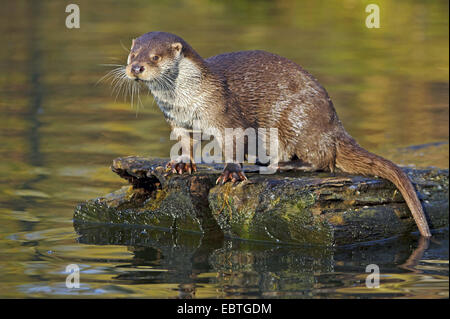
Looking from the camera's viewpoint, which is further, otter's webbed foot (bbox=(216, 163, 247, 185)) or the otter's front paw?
the otter's front paw

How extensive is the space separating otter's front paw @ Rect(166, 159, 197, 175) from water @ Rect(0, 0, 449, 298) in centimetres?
45

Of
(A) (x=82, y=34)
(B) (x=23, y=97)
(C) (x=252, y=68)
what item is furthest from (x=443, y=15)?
(C) (x=252, y=68)

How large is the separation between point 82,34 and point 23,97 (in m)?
6.34

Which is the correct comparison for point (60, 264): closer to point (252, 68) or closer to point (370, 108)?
point (252, 68)

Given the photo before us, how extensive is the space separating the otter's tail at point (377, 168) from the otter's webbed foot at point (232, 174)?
0.71 m

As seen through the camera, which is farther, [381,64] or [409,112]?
[381,64]

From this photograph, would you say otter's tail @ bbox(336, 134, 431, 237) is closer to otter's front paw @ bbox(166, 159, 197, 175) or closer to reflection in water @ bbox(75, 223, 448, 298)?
reflection in water @ bbox(75, 223, 448, 298)

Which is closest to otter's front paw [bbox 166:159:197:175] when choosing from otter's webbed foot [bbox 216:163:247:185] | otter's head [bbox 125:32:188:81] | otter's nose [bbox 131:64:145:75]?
otter's webbed foot [bbox 216:163:247:185]

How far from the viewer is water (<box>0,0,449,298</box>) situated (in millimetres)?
4820

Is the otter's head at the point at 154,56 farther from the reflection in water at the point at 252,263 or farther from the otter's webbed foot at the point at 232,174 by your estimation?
the reflection in water at the point at 252,263

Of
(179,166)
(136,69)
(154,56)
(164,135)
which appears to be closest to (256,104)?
(179,166)

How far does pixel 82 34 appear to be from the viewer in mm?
17141

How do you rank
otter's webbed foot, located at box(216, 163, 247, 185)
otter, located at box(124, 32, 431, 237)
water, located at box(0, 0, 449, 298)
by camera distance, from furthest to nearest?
otter's webbed foot, located at box(216, 163, 247, 185) → otter, located at box(124, 32, 431, 237) → water, located at box(0, 0, 449, 298)

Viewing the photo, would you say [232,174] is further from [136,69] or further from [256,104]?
[136,69]
